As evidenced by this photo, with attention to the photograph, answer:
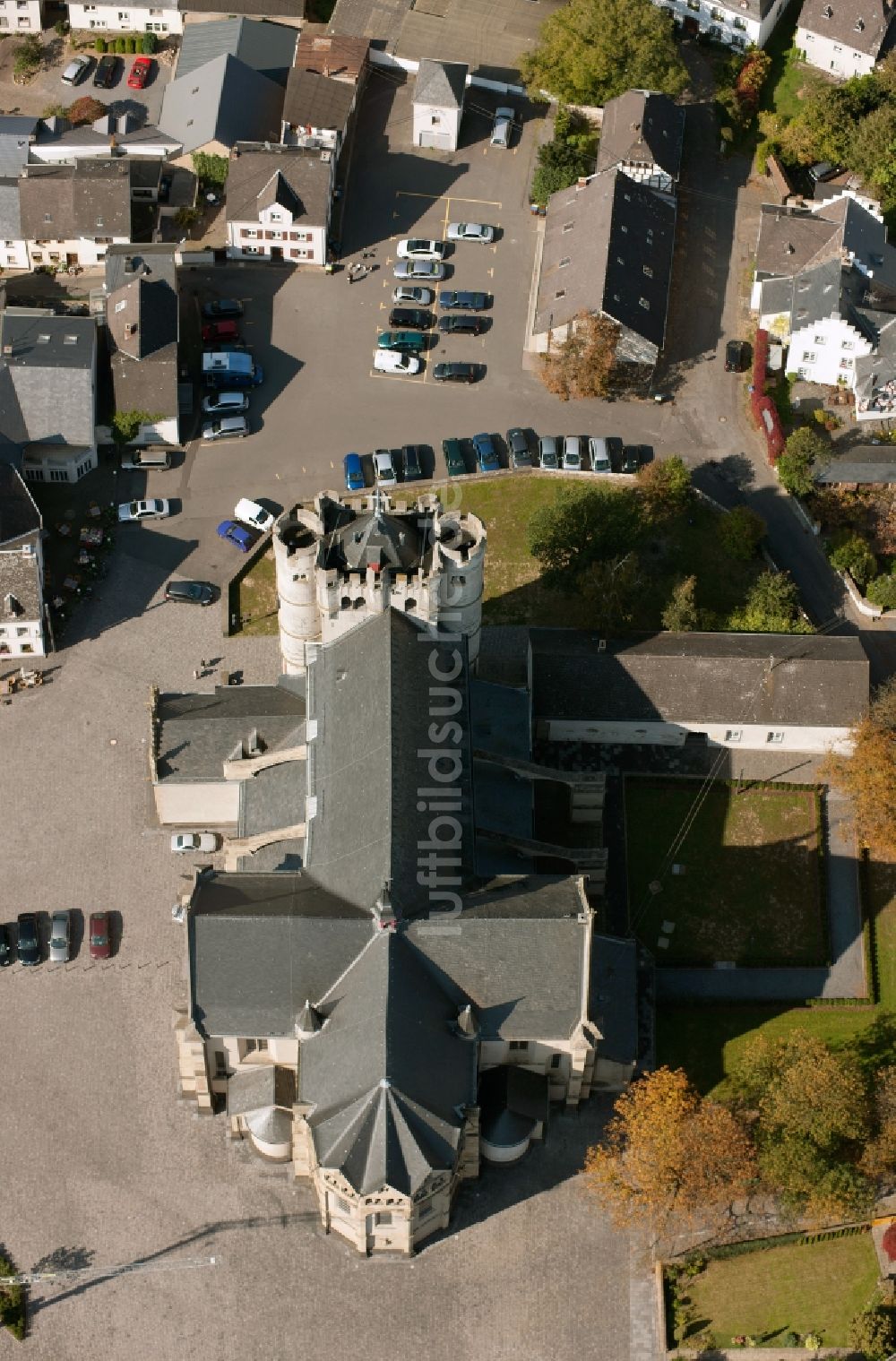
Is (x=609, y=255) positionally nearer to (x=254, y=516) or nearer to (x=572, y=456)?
(x=572, y=456)

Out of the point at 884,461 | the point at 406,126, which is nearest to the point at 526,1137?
the point at 884,461

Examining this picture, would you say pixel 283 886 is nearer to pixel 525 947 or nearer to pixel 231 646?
pixel 525 947

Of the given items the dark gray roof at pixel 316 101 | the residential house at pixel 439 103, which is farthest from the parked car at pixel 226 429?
the residential house at pixel 439 103

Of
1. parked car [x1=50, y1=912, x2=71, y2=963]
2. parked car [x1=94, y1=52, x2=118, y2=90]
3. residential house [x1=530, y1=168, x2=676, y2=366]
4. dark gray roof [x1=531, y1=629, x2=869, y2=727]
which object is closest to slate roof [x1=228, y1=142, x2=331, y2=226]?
residential house [x1=530, y1=168, x2=676, y2=366]

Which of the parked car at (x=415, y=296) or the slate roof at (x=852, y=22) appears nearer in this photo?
the parked car at (x=415, y=296)

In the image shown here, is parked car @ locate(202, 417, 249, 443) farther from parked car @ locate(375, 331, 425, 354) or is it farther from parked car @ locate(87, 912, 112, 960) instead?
parked car @ locate(87, 912, 112, 960)

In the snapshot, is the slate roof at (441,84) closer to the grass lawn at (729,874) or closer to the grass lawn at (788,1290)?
the grass lawn at (729,874)
